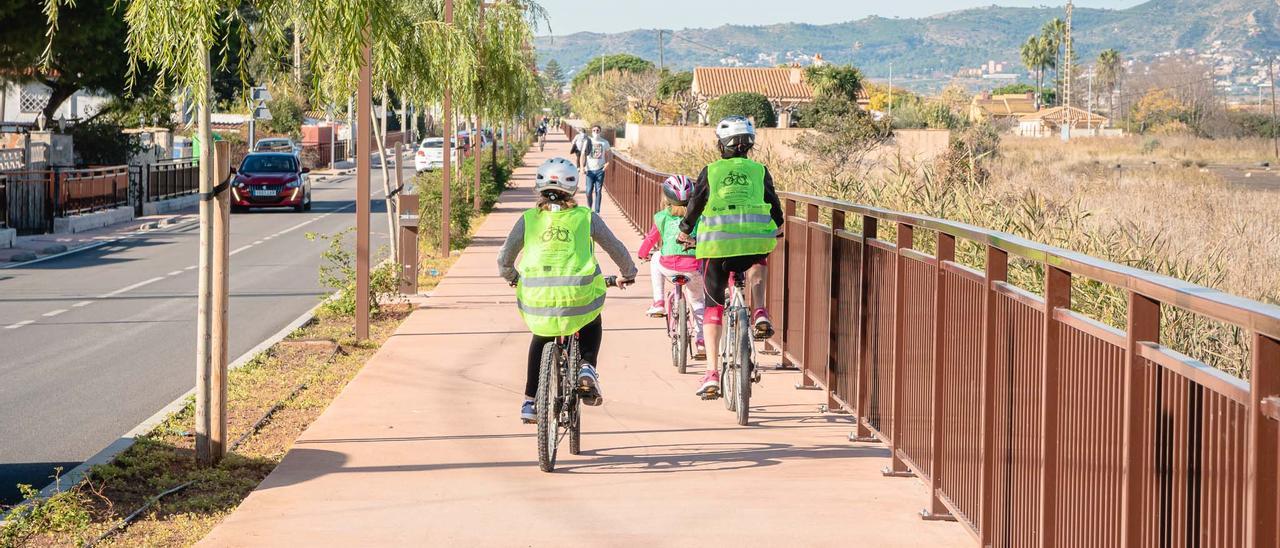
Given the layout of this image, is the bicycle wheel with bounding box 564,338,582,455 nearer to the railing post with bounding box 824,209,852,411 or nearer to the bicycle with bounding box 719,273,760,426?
the bicycle with bounding box 719,273,760,426

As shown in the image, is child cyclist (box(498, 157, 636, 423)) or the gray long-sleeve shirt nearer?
child cyclist (box(498, 157, 636, 423))

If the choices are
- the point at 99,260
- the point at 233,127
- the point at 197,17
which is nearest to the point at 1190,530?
the point at 197,17

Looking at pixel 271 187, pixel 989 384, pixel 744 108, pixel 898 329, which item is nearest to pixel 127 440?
pixel 898 329

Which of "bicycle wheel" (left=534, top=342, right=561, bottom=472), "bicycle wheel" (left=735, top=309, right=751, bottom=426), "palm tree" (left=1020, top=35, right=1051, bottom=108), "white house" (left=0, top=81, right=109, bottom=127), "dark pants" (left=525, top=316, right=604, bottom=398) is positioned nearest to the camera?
"bicycle wheel" (left=534, top=342, right=561, bottom=472)

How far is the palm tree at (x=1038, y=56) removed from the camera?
191m

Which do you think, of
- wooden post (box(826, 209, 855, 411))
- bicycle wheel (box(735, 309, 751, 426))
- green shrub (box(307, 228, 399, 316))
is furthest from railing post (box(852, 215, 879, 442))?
green shrub (box(307, 228, 399, 316))

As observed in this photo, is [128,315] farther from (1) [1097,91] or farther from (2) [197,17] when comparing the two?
(1) [1097,91]

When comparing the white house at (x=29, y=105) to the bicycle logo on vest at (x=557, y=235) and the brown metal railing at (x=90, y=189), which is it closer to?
the brown metal railing at (x=90, y=189)

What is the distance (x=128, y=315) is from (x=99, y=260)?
8245 mm

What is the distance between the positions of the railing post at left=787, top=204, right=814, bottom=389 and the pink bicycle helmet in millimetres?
808

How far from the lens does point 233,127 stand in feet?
262

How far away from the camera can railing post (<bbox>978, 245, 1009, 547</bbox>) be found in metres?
5.39

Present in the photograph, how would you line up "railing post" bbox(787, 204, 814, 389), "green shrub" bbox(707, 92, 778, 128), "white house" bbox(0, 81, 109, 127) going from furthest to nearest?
"green shrub" bbox(707, 92, 778, 128)
"white house" bbox(0, 81, 109, 127)
"railing post" bbox(787, 204, 814, 389)

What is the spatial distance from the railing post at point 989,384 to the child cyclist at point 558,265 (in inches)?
95.9
